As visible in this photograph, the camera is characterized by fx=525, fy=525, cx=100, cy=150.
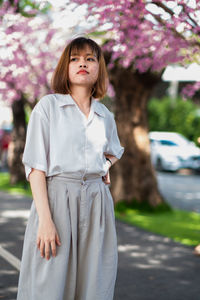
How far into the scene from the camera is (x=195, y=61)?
696 cm

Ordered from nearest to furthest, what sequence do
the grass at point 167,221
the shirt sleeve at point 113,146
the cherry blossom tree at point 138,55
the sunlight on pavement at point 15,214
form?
the shirt sleeve at point 113,146
the cherry blossom tree at point 138,55
the grass at point 167,221
the sunlight on pavement at point 15,214

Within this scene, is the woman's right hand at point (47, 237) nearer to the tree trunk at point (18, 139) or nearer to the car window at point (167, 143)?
the tree trunk at point (18, 139)

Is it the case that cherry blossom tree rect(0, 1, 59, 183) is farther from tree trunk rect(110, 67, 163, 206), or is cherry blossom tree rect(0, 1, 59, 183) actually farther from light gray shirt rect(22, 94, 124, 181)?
light gray shirt rect(22, 94, 124, 181)

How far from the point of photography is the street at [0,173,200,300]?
15.8ft

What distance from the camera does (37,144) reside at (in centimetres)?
267

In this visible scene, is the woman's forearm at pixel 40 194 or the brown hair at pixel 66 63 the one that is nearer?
the woman's forearm at pixel 40 194

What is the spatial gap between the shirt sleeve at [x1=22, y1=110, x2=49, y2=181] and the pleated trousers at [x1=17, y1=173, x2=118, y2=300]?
0.40 ft

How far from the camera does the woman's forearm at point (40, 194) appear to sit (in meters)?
2.61

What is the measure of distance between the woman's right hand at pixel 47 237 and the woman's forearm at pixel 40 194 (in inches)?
1.3

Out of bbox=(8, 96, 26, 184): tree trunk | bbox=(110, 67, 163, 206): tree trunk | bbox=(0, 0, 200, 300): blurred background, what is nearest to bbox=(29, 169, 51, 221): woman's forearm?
bbox=(0, 0, 200, 300): blurred background

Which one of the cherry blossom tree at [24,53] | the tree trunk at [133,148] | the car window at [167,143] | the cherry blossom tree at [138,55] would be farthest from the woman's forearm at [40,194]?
the car window at [167,143]

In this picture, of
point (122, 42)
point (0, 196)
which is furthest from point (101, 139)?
point (0, 196)

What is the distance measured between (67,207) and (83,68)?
29.7 inches

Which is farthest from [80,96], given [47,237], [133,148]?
[133,148]
